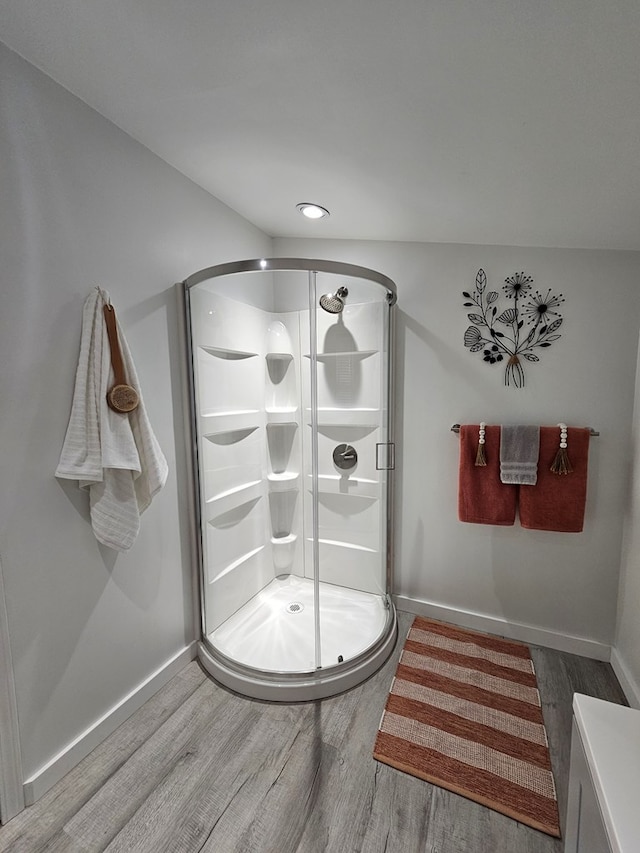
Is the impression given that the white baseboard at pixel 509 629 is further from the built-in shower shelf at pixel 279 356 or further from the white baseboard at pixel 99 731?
the built-in shower shelf at pixel 279 356

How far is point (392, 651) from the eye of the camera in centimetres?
199

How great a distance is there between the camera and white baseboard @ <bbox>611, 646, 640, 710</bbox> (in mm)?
1619

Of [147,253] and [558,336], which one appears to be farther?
[558,336]

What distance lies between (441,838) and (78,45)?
254 centimetres

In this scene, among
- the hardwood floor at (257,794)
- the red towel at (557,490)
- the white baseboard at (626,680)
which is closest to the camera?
the hardwood floor at (257,794)

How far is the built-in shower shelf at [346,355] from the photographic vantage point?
177cm

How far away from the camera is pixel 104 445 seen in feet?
4.33

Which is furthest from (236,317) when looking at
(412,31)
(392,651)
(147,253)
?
(392,651)

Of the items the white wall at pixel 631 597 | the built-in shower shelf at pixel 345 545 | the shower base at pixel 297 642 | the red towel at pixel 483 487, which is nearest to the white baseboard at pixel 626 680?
the white wall at pixel 631 597

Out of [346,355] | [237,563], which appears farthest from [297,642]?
[346,355]

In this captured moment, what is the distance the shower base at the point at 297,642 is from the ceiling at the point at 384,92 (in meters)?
1.90

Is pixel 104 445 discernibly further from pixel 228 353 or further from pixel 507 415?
pixel 507 415

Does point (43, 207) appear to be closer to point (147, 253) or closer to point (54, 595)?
point (147, 253)

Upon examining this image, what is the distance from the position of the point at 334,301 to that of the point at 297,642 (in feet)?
5.45
